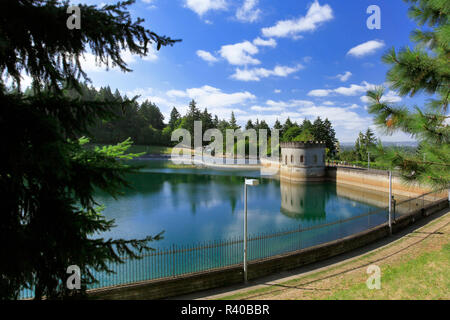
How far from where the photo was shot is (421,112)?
6293mm

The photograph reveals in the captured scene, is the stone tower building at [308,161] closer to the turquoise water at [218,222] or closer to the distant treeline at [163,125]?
the turquoise water at [218,222]

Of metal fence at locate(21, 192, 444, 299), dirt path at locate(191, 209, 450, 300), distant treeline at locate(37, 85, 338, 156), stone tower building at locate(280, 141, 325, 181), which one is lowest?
metal fence at locate(21, 192, 444, 299)

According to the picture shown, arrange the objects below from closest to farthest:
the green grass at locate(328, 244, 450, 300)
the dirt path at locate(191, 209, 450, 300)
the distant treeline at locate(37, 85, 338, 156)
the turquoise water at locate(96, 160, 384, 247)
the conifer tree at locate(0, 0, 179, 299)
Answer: the conifer tree at locate(0, 0, 179, 299), the green grass at locate(328, 244, 450, 300), the dirt path at locate(191, 209, 450, 300), the turquoise water at locate(96, 160, 384, 247), the distant treeline at locate(37, 85, 338, 156)

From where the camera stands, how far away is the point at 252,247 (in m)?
16.7

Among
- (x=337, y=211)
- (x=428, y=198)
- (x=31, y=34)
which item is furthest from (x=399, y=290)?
Answer: (x=428, y=198)

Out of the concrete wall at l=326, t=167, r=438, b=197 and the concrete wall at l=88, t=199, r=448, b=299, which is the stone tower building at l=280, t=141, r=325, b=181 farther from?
the concrete wall at l=88, t=199, r=448, b=299

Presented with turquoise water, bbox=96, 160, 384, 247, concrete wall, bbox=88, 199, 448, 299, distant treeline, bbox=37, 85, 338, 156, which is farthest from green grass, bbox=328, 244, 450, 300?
distant treeline, bbox=37, 85, 338, 156

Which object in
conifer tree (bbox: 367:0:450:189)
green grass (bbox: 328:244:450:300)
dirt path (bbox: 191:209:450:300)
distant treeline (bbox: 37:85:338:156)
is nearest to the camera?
conifer tree (bbox: 367:0:450:189)

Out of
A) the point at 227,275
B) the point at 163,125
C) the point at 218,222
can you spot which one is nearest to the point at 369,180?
the point at 218,222

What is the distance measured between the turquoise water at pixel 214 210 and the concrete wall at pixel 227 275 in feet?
24.1

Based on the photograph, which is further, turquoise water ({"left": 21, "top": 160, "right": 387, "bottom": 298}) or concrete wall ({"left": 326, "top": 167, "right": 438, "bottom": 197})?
concrete wall ({"left": 326, "top": 167, "right": 438, "bottom": 197})

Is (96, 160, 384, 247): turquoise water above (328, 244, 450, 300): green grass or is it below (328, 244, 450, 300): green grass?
below

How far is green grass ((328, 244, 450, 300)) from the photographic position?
7.78 meters

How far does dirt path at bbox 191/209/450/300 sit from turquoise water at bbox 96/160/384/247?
8626 mm
